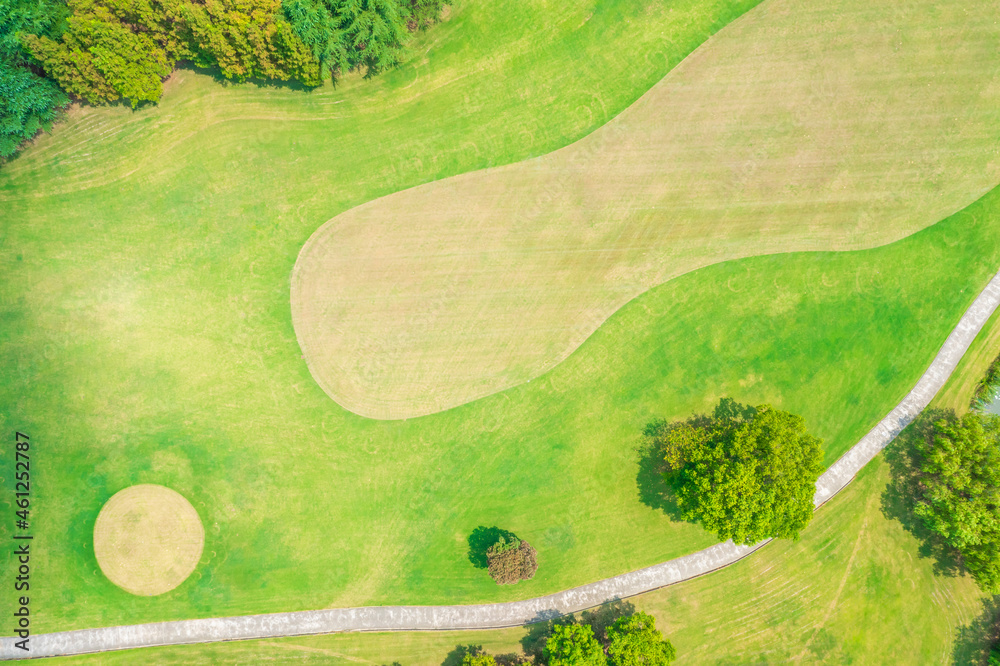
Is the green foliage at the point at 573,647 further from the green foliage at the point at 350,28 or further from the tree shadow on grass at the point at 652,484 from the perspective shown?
the green foliage at the point at 350,28

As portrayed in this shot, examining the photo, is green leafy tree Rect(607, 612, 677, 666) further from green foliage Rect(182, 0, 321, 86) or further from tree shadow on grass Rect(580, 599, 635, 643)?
green foliage Rect(182, 0, 321, 86)

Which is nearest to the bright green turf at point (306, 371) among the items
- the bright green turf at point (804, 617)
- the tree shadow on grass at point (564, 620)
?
the tree shadow on grass at point (564, 620)

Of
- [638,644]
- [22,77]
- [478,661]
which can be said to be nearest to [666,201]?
[638,644]

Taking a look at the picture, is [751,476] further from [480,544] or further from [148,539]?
[148,539]

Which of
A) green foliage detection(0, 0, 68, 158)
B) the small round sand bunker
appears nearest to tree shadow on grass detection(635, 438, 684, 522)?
the small round sand bunker

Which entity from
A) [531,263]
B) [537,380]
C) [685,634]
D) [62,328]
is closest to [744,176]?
[531,263]

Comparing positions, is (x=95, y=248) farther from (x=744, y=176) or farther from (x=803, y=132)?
(x=803, y=132)
